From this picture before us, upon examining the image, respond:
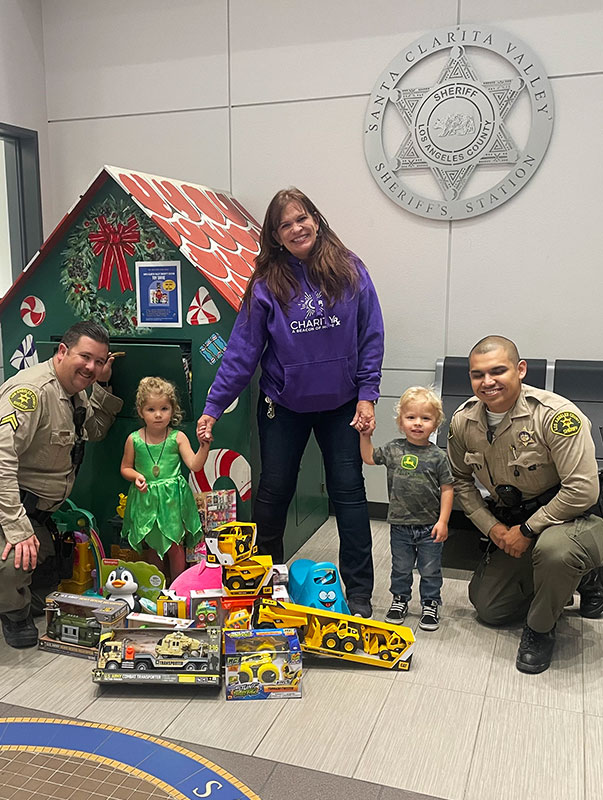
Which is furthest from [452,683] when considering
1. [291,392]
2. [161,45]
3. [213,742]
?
[161,45]

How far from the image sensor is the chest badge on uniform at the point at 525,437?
2.57 m

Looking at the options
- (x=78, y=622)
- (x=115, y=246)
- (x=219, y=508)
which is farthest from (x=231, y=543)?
(x=115, y=246)

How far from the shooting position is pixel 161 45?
164 inches

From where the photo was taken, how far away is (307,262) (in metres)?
2.74

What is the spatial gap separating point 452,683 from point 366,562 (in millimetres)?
601

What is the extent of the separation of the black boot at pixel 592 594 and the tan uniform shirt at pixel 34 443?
82.9 inches

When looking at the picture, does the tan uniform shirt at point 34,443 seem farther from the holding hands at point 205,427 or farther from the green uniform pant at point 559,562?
the green uniform pant at point 559,562

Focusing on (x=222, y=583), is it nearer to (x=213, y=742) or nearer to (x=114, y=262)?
(x=213, y=742)

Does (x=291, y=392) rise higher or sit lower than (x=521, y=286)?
lower

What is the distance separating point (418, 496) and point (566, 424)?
24.6 inches

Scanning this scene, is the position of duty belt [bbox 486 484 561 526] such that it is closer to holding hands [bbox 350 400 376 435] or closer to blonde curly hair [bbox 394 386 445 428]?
blonde curly hair [bbox 394 386 445 428]

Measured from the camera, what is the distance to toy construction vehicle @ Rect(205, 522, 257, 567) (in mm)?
2633

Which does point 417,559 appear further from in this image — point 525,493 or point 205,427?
point 205,427

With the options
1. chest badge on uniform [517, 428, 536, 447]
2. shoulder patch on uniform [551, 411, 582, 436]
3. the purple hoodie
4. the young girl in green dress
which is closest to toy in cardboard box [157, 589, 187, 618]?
the young girl in green dress
